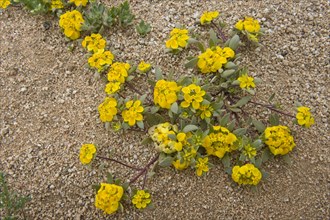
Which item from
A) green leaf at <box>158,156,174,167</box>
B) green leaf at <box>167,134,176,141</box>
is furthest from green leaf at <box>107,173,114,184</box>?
green leaf at <box>167,134,176,141</box>

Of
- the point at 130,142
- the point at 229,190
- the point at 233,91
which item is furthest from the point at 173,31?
the point at 229,190

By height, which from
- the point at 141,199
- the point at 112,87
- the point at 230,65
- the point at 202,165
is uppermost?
the point at 230,65

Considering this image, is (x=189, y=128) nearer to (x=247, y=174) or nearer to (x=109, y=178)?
(x=247, y=174)

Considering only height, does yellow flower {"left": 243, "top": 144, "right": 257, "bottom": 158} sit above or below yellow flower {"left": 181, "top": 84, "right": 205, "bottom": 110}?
below

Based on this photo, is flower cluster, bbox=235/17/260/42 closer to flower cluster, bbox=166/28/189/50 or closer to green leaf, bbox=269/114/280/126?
flower cluster, bbox=166/28/189/50

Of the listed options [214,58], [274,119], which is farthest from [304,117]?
[214,58]

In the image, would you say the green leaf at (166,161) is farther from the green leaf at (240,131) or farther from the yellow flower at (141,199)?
the green leaf at (240,131)

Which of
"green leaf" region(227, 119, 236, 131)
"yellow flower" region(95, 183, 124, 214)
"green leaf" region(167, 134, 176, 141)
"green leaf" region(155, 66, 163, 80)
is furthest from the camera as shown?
"green leaf" region(155, 66, 163, 80)
